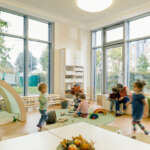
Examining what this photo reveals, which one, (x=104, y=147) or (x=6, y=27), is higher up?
(x=6, y=27)

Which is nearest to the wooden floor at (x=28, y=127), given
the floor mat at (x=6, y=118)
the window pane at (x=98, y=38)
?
the floor mat at (x=6, y=118)

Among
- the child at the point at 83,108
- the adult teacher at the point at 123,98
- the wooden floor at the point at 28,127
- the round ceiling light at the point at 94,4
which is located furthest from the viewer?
the adult teacher at the point at 123,98

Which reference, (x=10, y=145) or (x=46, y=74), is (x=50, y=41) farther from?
(x=10, y=145)

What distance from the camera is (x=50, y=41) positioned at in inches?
248

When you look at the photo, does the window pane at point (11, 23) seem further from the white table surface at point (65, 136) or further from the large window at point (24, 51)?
the white table surface at point (65, 136)

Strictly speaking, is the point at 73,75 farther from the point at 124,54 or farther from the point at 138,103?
the point at 138,103

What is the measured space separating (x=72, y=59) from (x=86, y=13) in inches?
77.4

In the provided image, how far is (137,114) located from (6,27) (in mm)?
4884

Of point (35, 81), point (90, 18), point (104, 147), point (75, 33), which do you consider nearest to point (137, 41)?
point (90, 18)

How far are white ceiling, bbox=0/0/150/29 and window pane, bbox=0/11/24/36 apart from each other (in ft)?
1.82

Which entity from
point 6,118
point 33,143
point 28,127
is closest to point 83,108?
point 28,127

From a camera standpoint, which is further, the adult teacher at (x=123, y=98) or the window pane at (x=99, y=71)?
the window pane at (x=99, y=71)

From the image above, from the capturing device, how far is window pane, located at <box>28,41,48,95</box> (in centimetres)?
585

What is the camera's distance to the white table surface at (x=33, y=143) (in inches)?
48.8
